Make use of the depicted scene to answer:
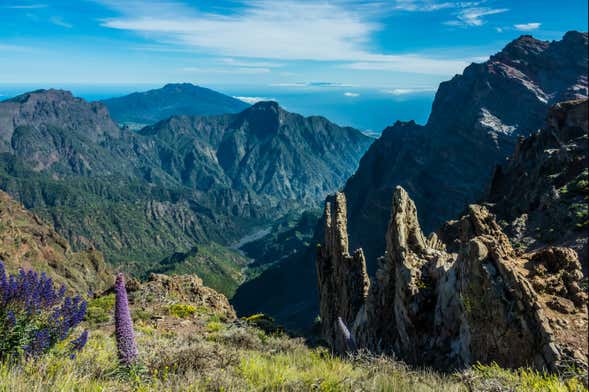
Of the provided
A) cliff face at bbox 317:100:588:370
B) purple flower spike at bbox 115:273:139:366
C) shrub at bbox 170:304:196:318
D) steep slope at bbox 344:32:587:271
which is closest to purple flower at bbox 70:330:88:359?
purple flower spike at bbox 115:273:139:366

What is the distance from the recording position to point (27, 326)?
6082mm

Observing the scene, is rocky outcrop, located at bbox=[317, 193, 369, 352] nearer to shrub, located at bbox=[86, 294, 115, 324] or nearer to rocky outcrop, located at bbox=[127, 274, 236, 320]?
rocky outcrop, located at bbox=[127, 274, 236, 320]

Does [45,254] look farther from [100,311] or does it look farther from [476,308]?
[476,308]

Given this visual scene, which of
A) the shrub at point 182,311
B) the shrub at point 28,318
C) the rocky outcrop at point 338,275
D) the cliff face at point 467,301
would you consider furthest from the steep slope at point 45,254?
the shrub at point 28,318

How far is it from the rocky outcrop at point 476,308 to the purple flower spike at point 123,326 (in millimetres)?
7056

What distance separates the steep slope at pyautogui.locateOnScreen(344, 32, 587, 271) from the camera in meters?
138

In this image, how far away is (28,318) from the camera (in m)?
6.18

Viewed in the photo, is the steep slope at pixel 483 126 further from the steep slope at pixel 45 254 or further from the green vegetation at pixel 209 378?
the green vegetation at pixel 209 378

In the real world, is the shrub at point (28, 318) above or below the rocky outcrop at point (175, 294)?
above

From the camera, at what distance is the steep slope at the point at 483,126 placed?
13762 centimetres

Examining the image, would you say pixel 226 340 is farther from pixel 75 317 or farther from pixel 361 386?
pixel 361 386

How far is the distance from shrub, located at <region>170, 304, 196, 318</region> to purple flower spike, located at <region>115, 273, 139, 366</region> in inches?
746

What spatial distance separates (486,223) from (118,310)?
2508 centimetres

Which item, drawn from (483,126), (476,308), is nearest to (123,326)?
(476,308)
